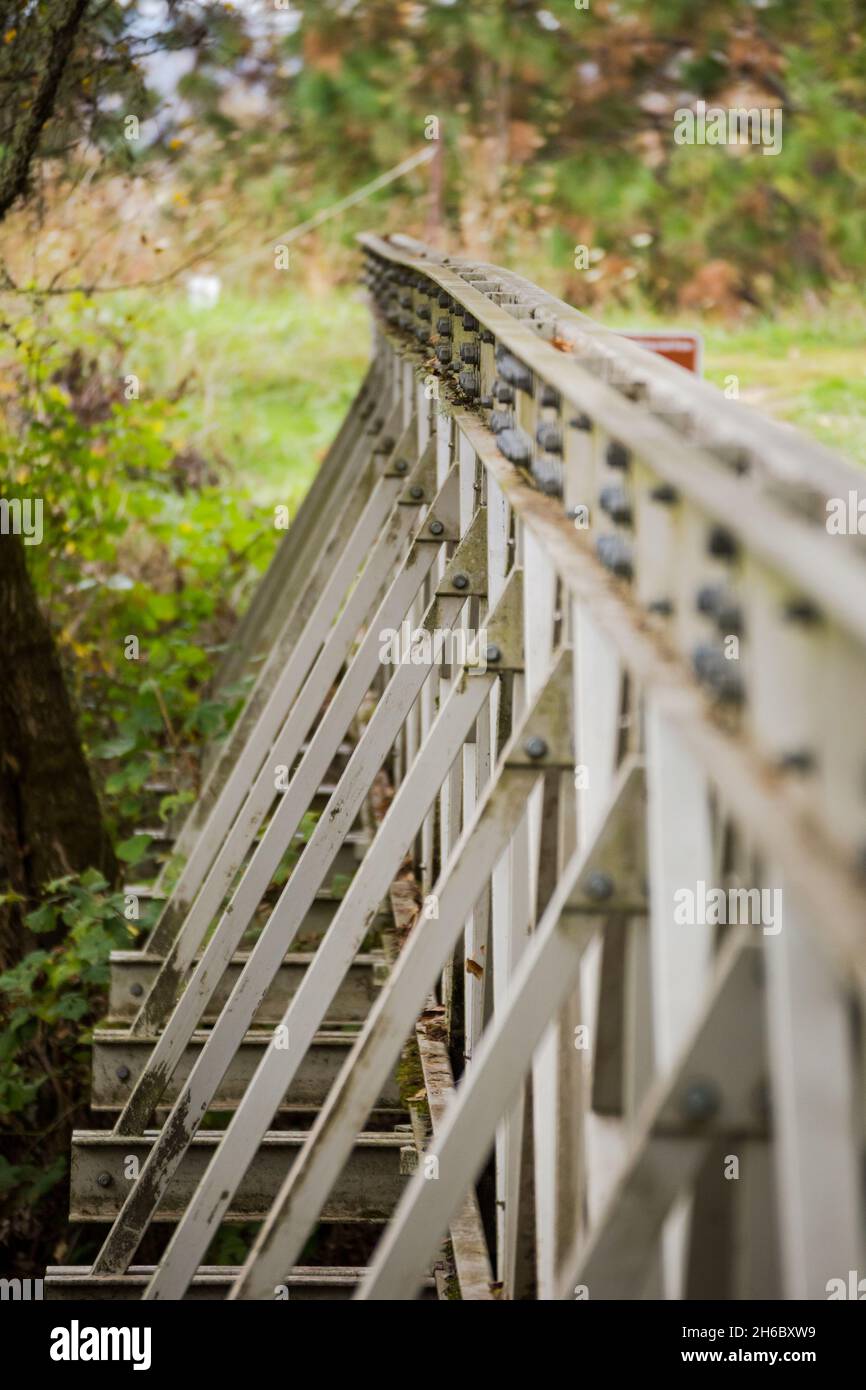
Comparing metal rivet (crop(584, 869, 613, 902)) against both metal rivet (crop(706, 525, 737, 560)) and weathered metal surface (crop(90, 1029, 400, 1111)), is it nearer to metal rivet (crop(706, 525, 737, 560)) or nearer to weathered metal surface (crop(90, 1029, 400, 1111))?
metal rivet (crop(706, 525, 737, 560))

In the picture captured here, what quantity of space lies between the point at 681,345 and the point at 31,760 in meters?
3.04

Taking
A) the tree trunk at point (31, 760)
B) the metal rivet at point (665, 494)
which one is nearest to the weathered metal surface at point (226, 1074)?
the tree trunk at point (31, 760)

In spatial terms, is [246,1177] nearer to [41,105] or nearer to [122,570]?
[41,105]

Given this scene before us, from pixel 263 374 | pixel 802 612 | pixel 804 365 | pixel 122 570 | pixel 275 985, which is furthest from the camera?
pixel 263 374

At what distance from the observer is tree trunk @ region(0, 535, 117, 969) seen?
647 centimetres

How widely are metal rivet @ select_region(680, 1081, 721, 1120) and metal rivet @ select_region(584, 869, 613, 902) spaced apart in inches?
16.5

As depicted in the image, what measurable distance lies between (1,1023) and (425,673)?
2.93m

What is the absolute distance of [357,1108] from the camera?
2.70 metres

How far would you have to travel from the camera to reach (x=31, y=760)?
661 centimetres

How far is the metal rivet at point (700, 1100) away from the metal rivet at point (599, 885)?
418 mm

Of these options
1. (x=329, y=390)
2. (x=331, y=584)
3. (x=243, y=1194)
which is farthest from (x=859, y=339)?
(x=243, y=1194)

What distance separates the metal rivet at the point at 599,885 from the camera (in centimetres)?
223

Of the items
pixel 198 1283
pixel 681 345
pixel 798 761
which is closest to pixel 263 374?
pixel 681 345

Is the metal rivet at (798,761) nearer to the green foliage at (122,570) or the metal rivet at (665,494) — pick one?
the metal rivet at (665,494)
